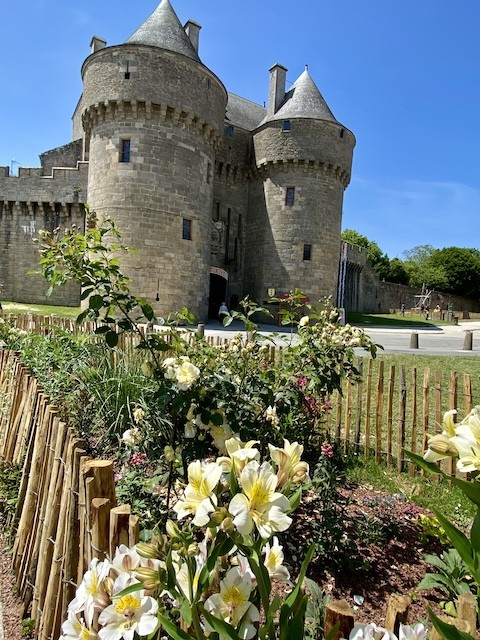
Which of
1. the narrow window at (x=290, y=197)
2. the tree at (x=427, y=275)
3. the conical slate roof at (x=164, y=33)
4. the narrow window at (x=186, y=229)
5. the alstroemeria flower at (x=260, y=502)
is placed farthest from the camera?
the tree at (x=427, y=275)

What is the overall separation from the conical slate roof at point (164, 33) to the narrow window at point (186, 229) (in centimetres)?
771

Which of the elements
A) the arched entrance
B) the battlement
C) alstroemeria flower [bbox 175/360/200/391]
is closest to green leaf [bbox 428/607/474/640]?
alstroemeria flower [bbox 175/360/200/391]

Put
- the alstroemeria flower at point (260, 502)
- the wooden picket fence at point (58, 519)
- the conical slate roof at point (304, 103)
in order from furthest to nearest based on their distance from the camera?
the conical slate roof at point (304, 103) → the wooden picket fence at point (58, 519) → the alstroemeria flower at point (260, 502)

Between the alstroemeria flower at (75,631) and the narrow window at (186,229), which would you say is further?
the narrow window at (186,229)

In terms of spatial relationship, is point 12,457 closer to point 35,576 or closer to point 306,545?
point 35,576

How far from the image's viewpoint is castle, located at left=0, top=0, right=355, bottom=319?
1966cm

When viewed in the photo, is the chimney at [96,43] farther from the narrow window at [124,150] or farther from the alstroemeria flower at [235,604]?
the alstroemeria flower at [235,604]

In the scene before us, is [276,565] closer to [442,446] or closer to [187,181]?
[442,446]

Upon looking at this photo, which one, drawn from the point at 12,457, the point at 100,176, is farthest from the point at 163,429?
the point at 100,176

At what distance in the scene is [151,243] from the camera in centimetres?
1997

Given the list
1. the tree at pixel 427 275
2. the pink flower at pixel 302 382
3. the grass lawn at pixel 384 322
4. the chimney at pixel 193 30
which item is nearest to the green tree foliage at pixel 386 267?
the tree at pixel 427 275

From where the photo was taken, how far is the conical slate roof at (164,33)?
20203 mm

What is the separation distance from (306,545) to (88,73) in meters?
23.4

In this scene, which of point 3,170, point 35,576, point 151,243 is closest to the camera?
point 35,576
